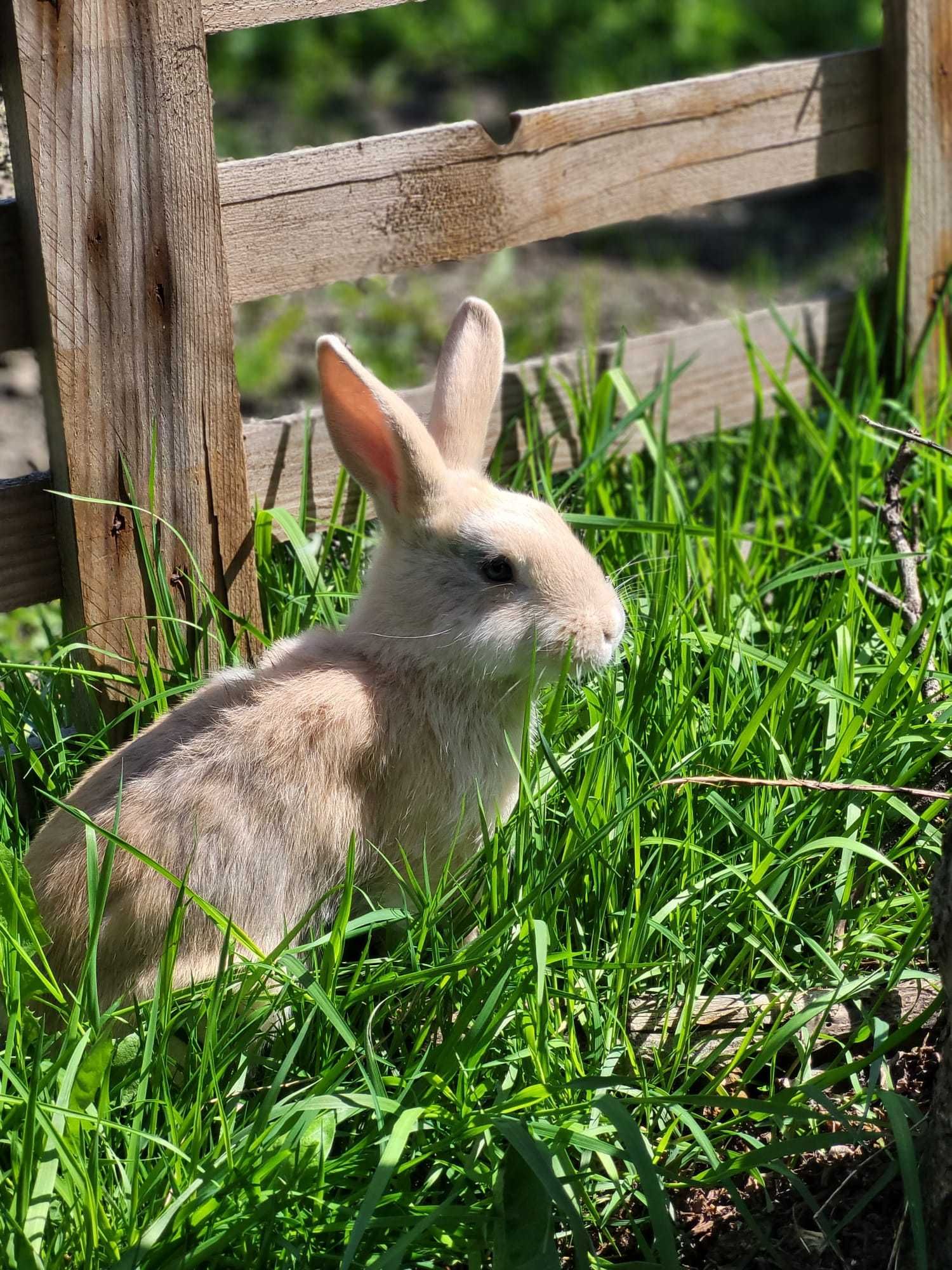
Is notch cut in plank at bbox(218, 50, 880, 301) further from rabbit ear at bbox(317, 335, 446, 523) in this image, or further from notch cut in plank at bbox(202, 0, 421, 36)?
rabbit ear at bbox(317, 335, 446, 523)

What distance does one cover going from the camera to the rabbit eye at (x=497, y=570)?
2490 mm

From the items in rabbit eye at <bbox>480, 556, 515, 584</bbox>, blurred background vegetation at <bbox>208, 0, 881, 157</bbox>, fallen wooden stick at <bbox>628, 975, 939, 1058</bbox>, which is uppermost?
blurred background vegetation at <bbox>208, 0, 881, 157</bbox>

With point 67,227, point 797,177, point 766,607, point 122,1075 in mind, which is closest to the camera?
point 122,1075

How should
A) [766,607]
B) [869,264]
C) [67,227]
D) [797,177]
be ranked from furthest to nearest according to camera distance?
[869,264] < [797,177] < [766,607] < [67,227]

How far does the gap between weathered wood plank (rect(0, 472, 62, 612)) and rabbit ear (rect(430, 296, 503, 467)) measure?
802mm

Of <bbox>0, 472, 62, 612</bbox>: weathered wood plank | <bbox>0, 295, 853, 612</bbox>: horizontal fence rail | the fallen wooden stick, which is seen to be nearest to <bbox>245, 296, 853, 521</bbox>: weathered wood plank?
<bbox>0, 295, 853, 612</bbox>: horizontal fence rail

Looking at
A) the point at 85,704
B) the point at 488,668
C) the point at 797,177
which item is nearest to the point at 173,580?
the point at 85,704

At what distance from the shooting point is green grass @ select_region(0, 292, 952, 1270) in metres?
1.86

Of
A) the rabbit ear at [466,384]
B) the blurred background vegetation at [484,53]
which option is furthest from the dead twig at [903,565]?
the blurred background vegetation at [484,53]

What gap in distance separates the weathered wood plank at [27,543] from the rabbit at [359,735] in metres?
0.55

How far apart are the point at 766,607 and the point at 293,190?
142 cm

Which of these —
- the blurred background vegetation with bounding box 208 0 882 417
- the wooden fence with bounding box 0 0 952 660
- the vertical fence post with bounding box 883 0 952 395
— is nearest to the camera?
the wooden fence with bounding box 0 0 952 660

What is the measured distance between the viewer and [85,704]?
2822mm

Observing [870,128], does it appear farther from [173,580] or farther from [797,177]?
[173,580]
